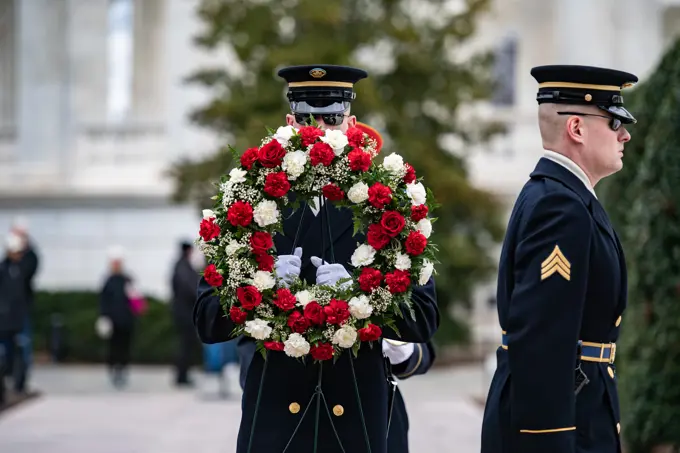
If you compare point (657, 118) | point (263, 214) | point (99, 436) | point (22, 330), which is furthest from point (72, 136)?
point (263, 214)

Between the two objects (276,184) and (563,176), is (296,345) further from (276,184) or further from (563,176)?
(563,176)

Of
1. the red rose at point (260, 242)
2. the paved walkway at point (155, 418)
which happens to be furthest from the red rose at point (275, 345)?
the paved walkway at point (155, 418)

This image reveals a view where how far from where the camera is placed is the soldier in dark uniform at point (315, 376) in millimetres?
4984

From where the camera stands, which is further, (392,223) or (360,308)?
(392,223)

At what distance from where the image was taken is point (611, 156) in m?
4.89

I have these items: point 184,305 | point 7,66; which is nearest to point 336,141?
point 184,305

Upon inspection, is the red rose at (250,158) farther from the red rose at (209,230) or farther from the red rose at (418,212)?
the red rose at (418,212)

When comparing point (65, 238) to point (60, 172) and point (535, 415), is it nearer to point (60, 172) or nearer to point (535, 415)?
point (60, 172)

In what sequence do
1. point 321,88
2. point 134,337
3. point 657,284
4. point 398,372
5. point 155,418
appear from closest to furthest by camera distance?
point 321,88
point 398,372
point 657,284
point 155,418
point 134,337

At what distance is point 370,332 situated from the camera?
15.8 ft

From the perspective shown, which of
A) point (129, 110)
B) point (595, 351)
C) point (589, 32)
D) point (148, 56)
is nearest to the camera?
point (595, 351)

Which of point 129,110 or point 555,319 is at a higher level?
point 129,110

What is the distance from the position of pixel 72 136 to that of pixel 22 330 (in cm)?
1357

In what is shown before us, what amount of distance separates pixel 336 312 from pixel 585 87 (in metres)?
1.29
